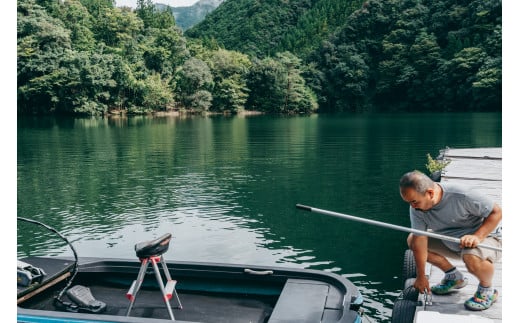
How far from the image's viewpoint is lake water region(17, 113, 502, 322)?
1073 centimetres

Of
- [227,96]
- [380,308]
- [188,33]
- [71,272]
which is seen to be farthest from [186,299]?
[188,33]

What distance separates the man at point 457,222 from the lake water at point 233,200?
2412 mm

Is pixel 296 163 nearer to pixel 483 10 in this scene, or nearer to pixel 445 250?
pixel 445 250

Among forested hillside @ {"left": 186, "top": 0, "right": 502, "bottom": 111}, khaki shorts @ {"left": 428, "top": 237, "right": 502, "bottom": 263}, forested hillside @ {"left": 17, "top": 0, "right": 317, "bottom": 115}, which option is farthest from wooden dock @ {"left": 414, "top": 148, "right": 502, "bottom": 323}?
forested hillside @ {"left": 186, "top": 0, "right": 502, "bottom": 111}

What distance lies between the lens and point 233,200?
16.0 m

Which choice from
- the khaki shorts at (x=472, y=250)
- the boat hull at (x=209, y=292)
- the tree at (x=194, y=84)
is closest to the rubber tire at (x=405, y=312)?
the khaki shorts at (x=472, y=250)

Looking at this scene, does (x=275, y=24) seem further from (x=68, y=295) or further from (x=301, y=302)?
(x=301, y=302)

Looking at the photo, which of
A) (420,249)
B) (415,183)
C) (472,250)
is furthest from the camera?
(420,249)

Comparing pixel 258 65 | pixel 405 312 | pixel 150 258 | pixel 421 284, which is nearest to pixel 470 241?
pixel 421 284

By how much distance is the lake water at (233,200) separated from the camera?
35.2 feet

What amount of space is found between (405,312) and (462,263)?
1.72 m

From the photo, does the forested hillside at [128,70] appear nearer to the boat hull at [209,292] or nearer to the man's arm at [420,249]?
the boat hull at [209,292]

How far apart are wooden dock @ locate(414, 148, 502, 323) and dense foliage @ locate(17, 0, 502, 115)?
151 feet

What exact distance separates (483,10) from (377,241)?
68.3m
